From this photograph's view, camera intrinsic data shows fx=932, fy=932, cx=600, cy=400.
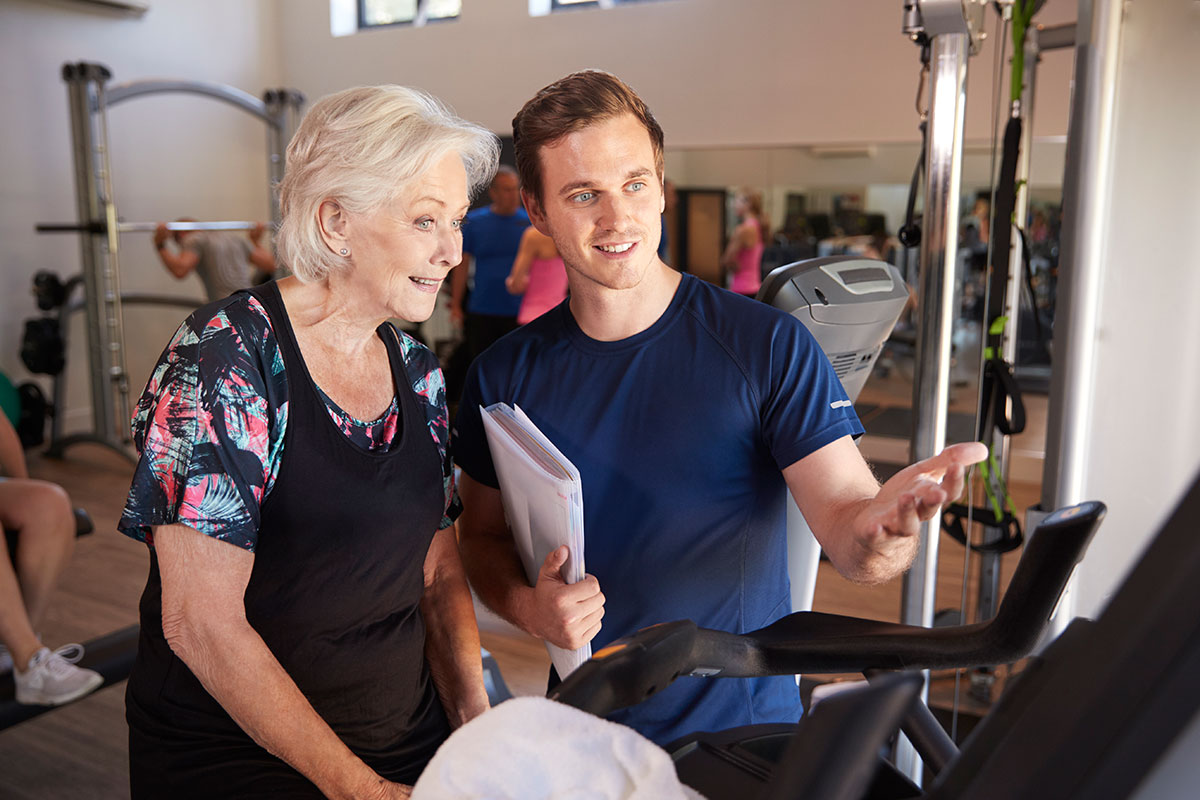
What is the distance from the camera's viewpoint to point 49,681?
7.18 feet

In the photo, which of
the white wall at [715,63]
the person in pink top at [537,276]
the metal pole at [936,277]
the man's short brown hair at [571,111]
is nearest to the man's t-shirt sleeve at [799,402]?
the man's short brown hair at [571,111]

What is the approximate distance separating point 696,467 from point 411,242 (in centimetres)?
46

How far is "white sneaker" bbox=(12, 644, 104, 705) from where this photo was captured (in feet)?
7.15

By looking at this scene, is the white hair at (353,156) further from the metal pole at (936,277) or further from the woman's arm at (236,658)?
the metal pole at (936,277)

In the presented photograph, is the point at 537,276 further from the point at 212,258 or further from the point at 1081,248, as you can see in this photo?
the point at 1081,248

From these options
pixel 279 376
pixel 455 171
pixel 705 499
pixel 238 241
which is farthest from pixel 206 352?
pixel 238 241

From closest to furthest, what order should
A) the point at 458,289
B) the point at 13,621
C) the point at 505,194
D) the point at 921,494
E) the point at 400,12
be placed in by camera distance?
the point at 921,494 → the point at 13,621 → the point at 505,194 → the point at 458,289 → the point at 400,12

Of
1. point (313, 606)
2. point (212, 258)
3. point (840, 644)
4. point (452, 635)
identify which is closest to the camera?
point (840, 644)

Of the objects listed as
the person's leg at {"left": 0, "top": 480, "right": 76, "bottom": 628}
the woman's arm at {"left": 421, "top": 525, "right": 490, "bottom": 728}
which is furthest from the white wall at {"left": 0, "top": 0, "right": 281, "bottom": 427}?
the woman's arm at {"left": 421, "top": 525, "right": 490, "bottom": 728}

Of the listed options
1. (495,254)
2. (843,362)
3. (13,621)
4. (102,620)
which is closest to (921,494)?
(843,362)

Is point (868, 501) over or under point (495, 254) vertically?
under

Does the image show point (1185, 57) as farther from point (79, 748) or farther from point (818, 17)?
point (818, 17)

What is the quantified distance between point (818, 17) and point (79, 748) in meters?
4.89

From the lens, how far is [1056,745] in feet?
1.12
